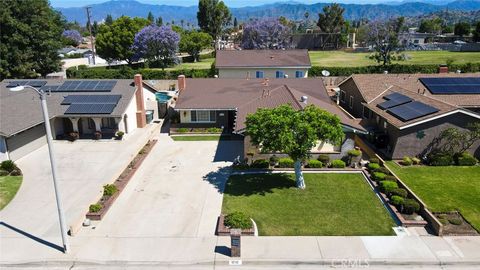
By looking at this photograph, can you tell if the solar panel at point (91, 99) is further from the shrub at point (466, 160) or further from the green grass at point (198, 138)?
the shrub at point (466, 160)

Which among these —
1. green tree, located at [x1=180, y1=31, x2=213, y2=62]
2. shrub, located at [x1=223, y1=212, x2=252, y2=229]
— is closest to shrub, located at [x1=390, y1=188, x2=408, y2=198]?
shrub, located at [x1=223, y1=212, x2=252, y2=229]

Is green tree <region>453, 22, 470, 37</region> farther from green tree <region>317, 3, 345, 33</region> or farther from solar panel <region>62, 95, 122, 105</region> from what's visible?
solar panel <region>62, 95, 122, 105</region>

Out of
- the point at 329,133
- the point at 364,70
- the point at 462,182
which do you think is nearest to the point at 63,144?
the point at 329,133

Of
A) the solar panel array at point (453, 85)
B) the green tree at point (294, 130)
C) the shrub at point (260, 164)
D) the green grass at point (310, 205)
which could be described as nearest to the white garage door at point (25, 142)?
the green grass at point (310, 205)

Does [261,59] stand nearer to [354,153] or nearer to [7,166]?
[354,153]

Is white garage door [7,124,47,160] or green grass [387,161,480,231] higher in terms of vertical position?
white garage door [7,124,47,160]

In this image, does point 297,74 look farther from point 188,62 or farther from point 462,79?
point 188,62
